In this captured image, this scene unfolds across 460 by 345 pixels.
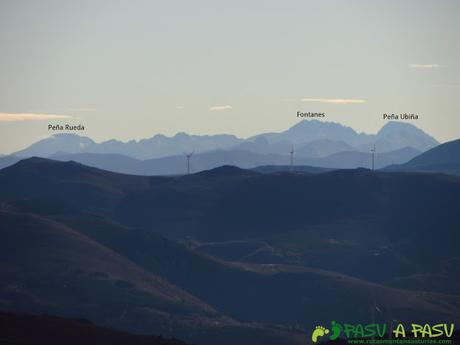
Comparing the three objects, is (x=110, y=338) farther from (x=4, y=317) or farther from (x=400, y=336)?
(x=400, y=336)

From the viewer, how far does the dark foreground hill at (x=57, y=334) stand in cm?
17725

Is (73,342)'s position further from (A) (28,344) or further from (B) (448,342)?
(B) (448,342)

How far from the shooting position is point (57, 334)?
183 metres

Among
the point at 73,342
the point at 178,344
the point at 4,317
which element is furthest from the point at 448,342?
the point at 4,317

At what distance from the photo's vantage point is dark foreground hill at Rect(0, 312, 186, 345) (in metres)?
177

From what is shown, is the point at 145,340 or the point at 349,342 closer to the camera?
the point at 349,342

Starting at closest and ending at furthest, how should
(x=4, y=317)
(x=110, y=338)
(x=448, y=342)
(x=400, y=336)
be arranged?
1. (x=448, y=342)
2. (x=400, y=336)
3. (x=110, y=338)
4. (x=4, y=317)

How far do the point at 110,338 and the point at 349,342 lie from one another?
45.9m

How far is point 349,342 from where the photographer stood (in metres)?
153

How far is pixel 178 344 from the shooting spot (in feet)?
527

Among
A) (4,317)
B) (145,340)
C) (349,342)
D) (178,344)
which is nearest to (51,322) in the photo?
(4,317)

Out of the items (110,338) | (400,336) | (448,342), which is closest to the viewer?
(448,342)

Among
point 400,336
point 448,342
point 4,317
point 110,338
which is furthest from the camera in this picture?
point 4,317

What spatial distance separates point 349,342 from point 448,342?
13.7 meters
